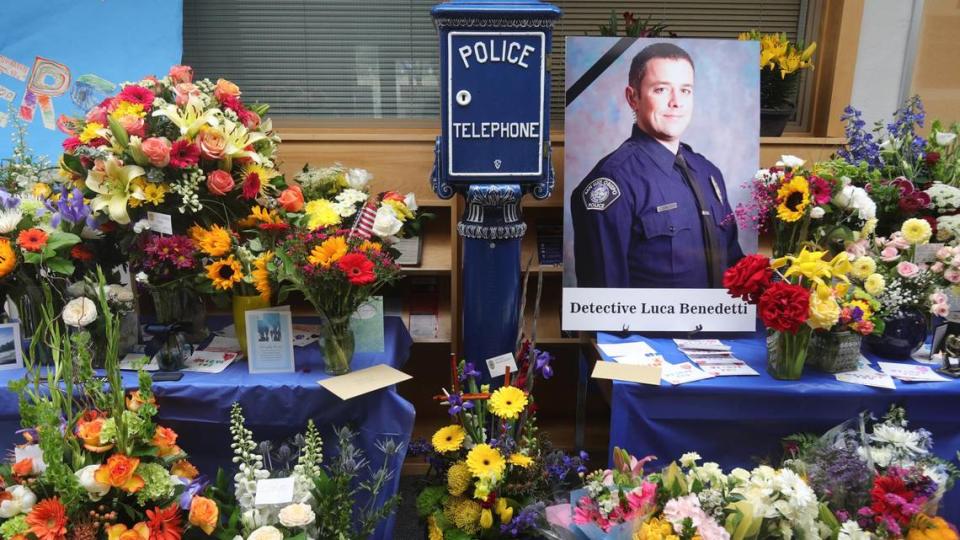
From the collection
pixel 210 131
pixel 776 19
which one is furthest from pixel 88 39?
pixel 776 19

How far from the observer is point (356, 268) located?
1.73 m

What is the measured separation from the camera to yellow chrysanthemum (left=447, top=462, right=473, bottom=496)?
1728 mm

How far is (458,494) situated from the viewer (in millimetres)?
1730

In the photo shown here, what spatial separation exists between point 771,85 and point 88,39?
2.72 m

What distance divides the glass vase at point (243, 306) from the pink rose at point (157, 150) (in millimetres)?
430

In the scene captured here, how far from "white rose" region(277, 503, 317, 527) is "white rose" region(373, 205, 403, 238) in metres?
0.77

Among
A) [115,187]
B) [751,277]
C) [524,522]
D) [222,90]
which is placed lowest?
[524,522]

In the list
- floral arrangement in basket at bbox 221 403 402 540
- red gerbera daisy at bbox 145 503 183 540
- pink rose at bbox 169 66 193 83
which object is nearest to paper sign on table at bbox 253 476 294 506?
floral arrangement in basket at bbox 221 403 402 540

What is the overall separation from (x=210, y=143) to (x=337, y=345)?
644mm

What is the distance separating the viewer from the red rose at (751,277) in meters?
1.88

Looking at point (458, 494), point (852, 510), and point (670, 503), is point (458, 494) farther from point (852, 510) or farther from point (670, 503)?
point (852, 510)

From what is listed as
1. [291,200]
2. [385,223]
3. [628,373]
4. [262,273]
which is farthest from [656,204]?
[262,273]

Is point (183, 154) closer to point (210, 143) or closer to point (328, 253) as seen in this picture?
point (210, 143)

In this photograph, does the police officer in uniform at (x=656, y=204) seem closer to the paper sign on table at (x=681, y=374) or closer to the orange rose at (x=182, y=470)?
the paper sign on table at (x=681, y=374)
